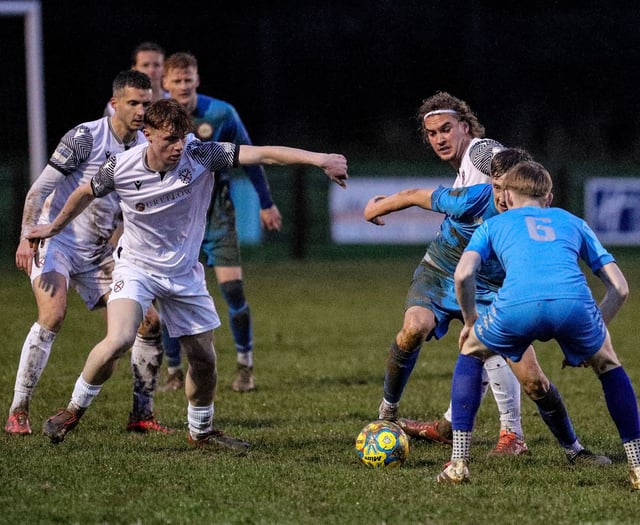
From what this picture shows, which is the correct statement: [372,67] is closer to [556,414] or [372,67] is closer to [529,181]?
[556,414]

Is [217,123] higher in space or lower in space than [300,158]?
lower

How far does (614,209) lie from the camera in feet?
67.9

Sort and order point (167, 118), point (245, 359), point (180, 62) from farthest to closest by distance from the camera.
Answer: point (245, 359)
point (180, 62)
point (167, 118)

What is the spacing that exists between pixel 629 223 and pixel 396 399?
557 inches

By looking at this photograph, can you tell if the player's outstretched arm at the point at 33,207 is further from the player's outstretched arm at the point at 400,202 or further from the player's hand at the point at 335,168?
the player's outstretched arm at the point at 400,202

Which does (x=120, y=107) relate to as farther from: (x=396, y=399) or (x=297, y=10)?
(x=297, y=10)

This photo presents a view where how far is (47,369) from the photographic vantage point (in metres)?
9.73

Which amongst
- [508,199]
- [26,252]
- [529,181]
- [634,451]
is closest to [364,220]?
[26,252]

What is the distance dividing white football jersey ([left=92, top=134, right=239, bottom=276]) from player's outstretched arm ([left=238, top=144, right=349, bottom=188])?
82mm


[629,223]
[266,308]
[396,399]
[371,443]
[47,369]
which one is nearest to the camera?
[371,443]

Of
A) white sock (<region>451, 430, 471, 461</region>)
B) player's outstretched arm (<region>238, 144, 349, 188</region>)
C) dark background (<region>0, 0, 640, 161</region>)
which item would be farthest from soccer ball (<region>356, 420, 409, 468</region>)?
dark background (<region>0, 0, 640, 161</region>)

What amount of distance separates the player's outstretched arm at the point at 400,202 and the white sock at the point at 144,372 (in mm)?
1638

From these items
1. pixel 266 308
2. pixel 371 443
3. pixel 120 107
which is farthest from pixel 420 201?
pixel 266 308

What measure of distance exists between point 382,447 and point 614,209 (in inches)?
602
